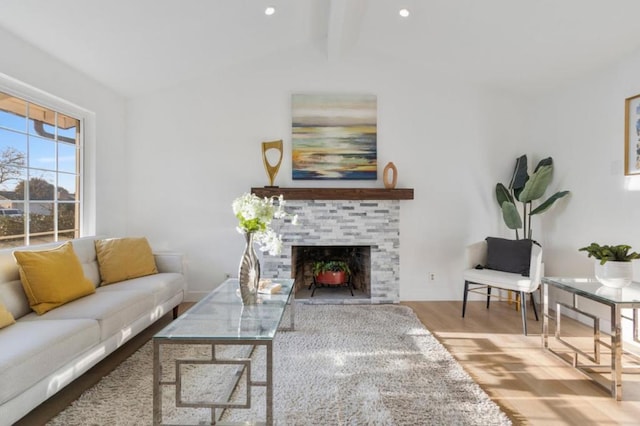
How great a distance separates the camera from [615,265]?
2395 mm

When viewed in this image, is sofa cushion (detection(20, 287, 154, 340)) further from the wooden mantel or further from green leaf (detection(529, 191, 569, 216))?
green leaf (detection(529, 191, 569, 216))

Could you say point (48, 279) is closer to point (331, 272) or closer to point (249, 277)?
point (249, 277)

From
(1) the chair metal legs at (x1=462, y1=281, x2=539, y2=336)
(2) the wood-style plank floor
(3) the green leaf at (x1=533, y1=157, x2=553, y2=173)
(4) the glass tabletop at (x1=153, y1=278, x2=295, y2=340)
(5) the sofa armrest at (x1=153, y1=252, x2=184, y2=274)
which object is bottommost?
(2) the wood-style plank floor

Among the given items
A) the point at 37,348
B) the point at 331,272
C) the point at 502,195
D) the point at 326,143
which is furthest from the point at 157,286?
the point at 502,195

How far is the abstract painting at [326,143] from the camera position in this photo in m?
4.32

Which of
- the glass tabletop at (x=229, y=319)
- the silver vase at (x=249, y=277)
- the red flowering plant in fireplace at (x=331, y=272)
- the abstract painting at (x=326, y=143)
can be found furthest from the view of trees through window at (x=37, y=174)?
the red flowering plant in fireplace at (x=331, y=272)

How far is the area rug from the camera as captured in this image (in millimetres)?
1929

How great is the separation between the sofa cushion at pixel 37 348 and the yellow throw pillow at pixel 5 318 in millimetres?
29

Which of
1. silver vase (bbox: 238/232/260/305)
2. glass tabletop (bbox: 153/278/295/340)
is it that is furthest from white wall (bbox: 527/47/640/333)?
silver vase (bbox: 238/232/260/305)

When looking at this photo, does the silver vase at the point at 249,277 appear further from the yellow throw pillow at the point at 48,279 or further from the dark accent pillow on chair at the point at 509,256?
the dark accent pillow on chair at the point at 509,256

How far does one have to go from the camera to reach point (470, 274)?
3693mm

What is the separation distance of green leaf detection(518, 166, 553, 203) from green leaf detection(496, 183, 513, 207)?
24 centimetres

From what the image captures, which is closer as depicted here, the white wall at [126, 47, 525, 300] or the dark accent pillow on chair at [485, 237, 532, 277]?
the dark accent pillow on chair at [485, 237, 532, 277]

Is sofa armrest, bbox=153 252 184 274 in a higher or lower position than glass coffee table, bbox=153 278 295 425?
higher
